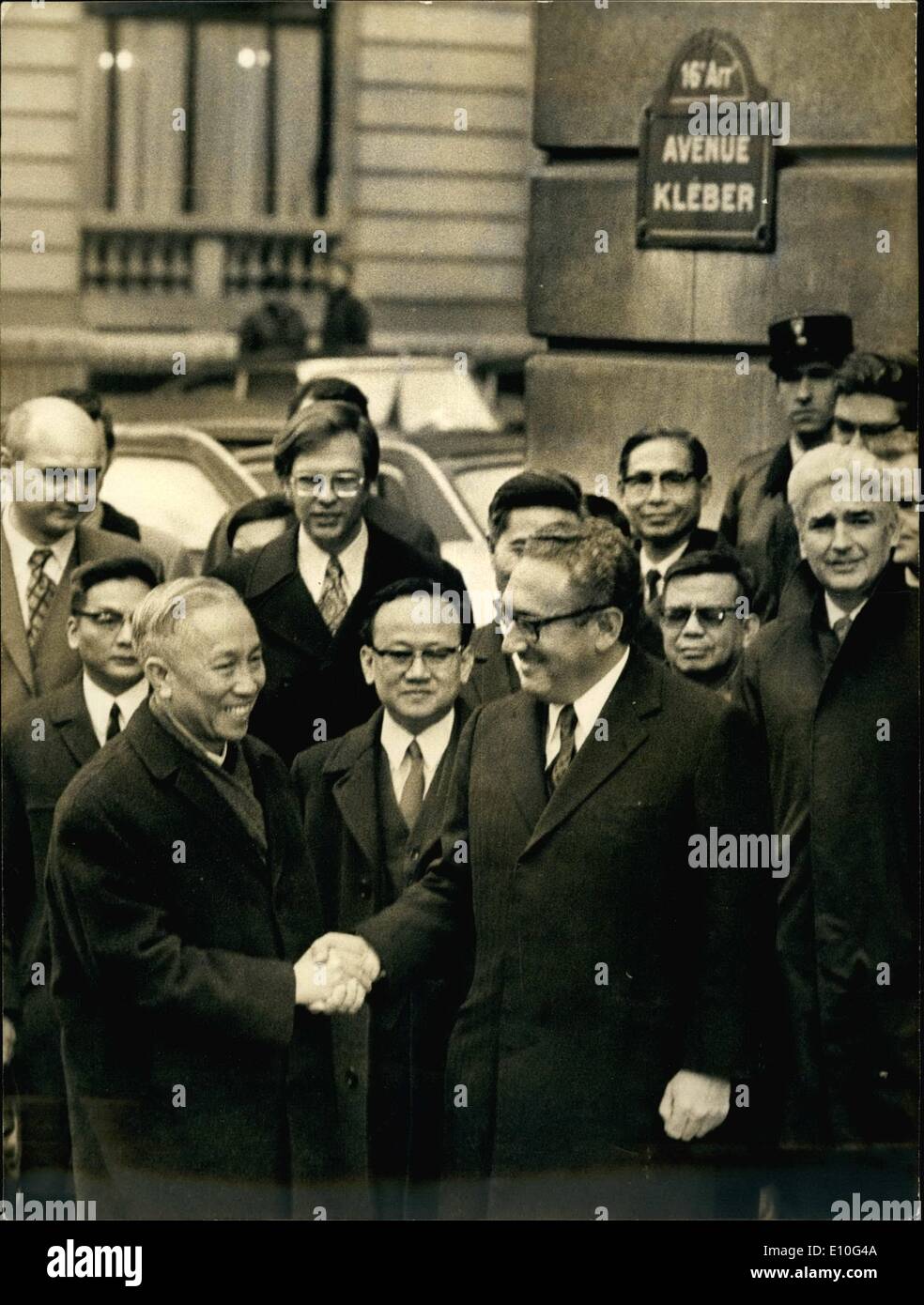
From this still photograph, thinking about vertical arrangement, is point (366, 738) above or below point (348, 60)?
below

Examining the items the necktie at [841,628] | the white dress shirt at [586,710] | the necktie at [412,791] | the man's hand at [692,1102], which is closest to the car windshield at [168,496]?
the necktie at [412,791]

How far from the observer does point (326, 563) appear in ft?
16.9

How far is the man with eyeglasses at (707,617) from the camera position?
16.7 feet

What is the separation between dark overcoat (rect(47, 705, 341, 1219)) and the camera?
16.5ft

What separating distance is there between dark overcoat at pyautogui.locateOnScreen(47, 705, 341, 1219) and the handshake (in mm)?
28

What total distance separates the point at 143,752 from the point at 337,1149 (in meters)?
1.11

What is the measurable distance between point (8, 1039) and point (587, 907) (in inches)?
62.2

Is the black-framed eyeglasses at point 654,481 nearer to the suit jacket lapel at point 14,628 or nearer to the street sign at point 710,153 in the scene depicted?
the street sign at point 710,153

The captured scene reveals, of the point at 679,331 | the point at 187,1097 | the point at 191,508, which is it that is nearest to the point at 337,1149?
the point at 187,1097

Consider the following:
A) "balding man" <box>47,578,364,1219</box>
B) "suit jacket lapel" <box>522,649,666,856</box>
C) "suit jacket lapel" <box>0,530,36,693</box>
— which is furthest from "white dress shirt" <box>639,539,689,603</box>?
"suit jacket lapel" <box>0,530,36,693</box>

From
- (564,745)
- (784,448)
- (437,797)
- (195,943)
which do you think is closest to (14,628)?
(195,943)

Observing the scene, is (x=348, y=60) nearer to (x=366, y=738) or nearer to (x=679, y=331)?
(x=679, y=331)

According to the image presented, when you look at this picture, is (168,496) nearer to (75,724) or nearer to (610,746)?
(75,724)

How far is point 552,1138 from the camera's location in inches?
199
